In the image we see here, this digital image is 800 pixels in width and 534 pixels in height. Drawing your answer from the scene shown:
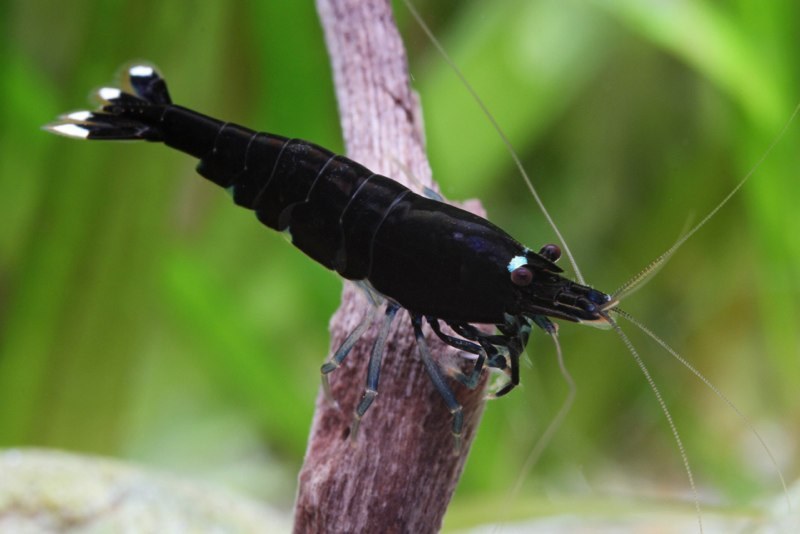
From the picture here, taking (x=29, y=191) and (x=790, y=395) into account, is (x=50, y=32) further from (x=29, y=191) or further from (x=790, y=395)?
(x=790, y=395)

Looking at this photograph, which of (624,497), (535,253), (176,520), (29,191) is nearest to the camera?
(535,253)

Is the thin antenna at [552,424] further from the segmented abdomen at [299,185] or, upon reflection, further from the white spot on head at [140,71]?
the white spot on head at [140,71]

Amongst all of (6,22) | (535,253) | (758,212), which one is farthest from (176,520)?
(758,212)

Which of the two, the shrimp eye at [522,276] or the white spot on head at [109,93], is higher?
the white spot on head at [109,93]

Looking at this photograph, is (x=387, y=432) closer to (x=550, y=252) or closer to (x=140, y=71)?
(x=550, y=252)

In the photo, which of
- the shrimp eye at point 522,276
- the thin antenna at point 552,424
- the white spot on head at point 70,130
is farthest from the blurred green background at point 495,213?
the white spot on head at point 70,130

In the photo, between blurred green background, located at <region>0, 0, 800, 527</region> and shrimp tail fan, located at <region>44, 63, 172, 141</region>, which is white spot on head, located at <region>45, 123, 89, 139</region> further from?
blurred green background, located at <region>0, 0, 800, 527</region>
